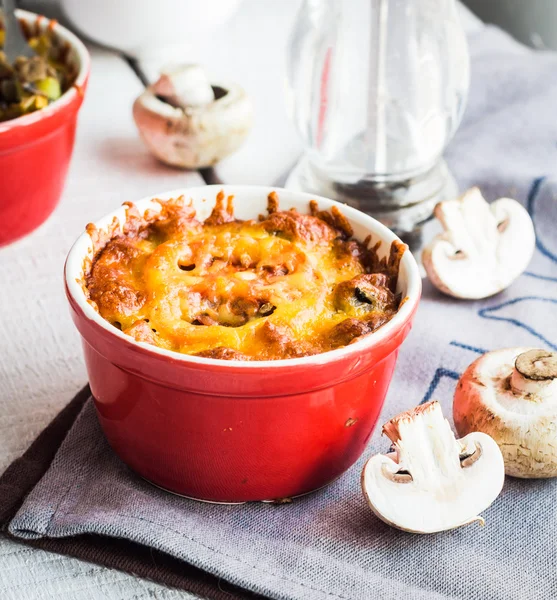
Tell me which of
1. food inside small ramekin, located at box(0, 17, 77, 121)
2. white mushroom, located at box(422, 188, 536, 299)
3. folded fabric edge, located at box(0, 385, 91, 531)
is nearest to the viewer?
folded fabric edge, located at box(0, 385, 91, 531)

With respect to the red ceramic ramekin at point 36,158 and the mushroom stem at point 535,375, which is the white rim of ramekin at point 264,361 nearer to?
the mushroom stem at point 535,375

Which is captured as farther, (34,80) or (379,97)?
(379,97)

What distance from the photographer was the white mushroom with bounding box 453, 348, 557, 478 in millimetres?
950

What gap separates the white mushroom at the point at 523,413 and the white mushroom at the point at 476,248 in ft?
0.94

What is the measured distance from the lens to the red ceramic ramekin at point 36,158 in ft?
4.25

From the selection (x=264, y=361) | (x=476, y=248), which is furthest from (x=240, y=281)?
(x=476, y=248)

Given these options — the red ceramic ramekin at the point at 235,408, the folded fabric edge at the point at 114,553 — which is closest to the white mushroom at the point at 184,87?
the red ceramic ramekin at the point at 235,408

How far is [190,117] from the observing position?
1507 mm

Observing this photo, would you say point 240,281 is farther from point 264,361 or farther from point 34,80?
point 34,80

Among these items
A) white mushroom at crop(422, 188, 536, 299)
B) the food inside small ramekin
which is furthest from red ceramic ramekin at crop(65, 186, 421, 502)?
the food inside small ramekin

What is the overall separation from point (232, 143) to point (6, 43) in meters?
0.41

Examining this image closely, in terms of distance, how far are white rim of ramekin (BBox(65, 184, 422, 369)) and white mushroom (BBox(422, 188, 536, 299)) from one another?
23 centimetres

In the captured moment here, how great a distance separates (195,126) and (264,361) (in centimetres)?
77

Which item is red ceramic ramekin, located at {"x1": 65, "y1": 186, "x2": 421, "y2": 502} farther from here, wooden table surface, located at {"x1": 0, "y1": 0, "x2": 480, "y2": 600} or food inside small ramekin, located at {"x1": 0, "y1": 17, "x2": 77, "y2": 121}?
food inside small ramekin, located at {"x1": 0, "y1": 17, "x2": 77, "y2": 121}
